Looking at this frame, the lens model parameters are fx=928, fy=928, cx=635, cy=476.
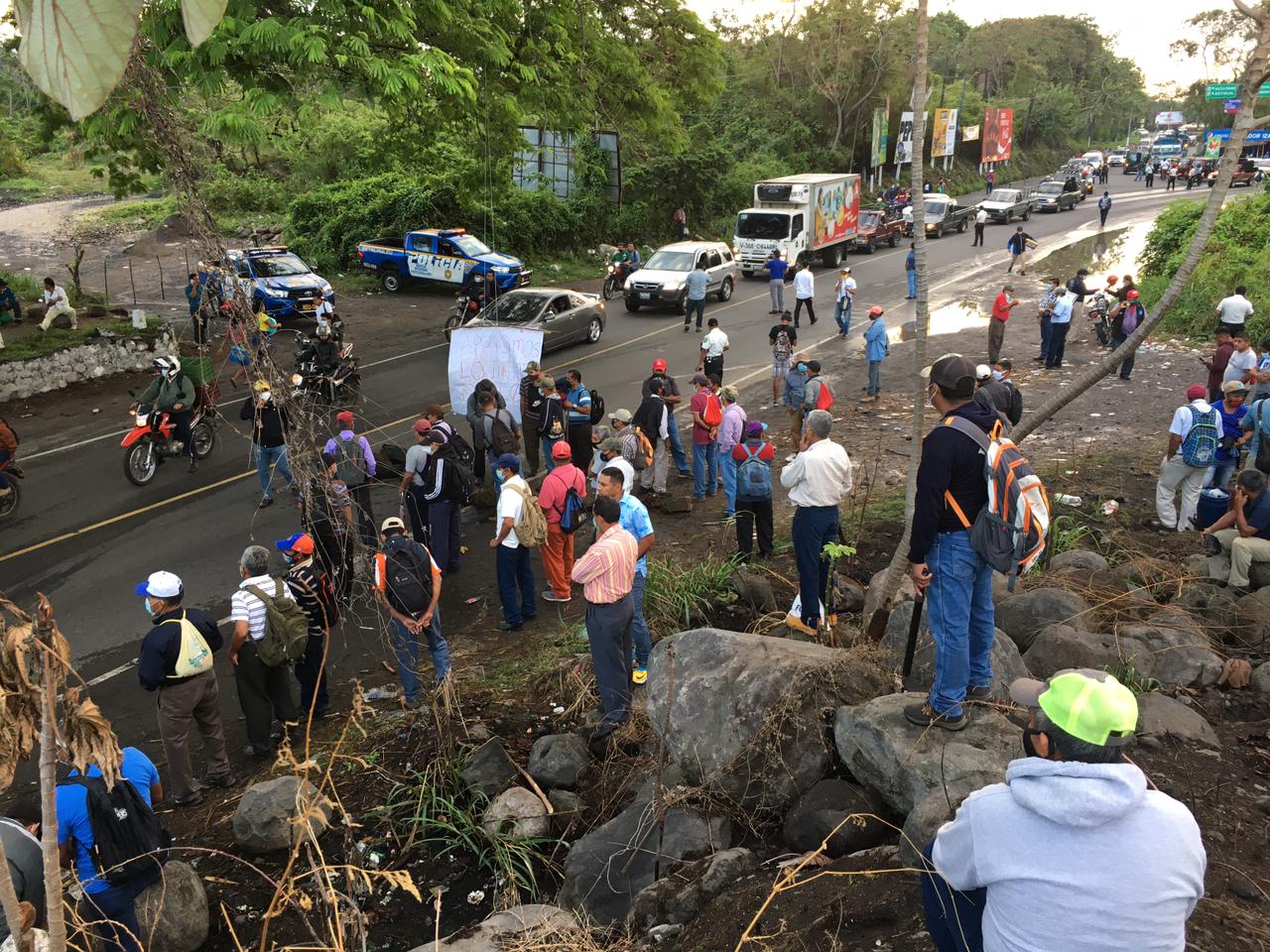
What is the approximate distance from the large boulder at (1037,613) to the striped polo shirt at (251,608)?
18.0 feet

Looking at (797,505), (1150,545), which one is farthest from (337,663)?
(1150,545)

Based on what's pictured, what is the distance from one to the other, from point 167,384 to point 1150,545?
12.1m

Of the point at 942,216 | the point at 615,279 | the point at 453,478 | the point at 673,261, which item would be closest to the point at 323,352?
the point at 453,478

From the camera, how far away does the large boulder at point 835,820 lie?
15.4ft

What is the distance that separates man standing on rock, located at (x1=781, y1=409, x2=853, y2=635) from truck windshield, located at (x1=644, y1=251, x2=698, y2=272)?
17918mm

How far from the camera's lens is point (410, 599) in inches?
274

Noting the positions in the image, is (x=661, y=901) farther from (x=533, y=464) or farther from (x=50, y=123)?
(x=50, y=123)

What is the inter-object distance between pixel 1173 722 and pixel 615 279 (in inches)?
895

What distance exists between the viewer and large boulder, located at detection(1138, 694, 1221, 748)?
17.1 ft

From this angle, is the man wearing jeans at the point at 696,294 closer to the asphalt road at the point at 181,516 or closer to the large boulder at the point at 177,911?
the asphalt road at the point at 181,516

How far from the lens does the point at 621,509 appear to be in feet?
23.6

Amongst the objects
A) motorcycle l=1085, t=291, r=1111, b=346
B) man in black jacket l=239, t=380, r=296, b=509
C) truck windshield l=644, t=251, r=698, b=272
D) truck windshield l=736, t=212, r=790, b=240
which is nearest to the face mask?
man in black jacket l=239, t=380, r=296, b=509

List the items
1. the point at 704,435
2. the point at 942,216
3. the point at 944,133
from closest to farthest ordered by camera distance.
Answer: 1. the point at 704,435
2. the point at 942,216
3. the point at 944,133

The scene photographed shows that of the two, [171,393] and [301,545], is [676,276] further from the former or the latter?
[301,545]
